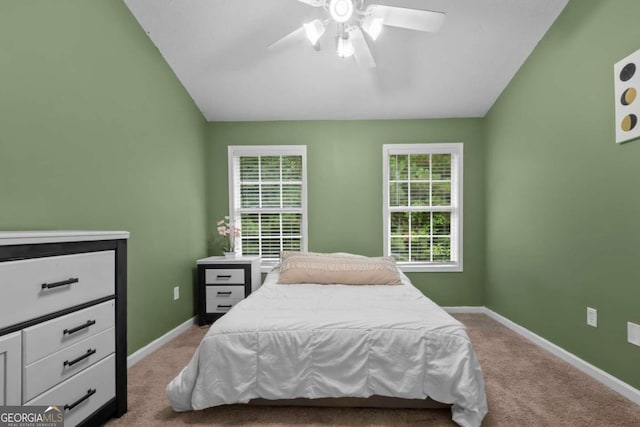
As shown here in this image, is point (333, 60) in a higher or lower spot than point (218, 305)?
higher

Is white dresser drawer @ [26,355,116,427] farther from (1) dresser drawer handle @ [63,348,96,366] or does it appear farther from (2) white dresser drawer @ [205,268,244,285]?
(2) white dresser drawer @ [205,268,244,285]

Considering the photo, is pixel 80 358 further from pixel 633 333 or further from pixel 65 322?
pixel 633 333

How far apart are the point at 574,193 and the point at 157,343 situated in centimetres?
345

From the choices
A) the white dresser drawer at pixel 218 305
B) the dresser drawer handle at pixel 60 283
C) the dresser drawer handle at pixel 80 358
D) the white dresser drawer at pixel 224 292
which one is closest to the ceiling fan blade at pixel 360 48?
the dresser drawer handle at pixel 60 283

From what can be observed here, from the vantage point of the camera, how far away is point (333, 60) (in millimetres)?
3186

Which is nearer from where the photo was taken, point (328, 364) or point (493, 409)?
point (328, 364)

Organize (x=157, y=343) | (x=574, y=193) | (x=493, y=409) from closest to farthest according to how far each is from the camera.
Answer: (x=493, y=409) < (x=574, y=193) < (x=157, y=343)

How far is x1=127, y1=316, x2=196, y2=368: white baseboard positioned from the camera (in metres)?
2.52

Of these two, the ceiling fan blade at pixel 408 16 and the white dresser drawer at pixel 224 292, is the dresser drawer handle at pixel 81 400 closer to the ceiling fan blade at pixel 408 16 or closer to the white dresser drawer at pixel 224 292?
the white dresser drawer at pixel 224 292

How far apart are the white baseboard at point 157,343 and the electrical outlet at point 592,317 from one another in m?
3.23

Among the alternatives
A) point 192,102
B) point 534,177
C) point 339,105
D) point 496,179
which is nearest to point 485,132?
point 496,179

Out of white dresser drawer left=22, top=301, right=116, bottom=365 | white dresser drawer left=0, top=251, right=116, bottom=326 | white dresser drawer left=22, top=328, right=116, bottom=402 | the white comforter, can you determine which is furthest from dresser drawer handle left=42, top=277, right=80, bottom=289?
the white comforter

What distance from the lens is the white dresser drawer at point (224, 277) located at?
351cm


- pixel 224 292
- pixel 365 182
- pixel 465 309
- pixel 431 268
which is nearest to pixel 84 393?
pixel 224 292
